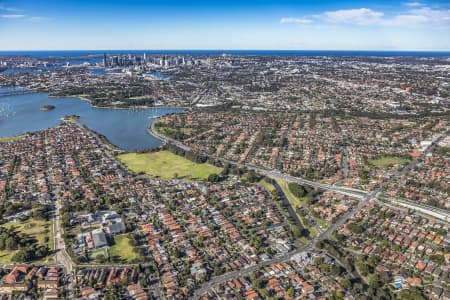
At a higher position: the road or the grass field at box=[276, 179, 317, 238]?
the grass field at box=[276, 179, 317, 238]

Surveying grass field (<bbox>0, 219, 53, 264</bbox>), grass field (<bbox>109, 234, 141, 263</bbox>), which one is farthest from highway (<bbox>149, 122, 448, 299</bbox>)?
grass field (<bbox>0, 219, 53, 264</bbox>)

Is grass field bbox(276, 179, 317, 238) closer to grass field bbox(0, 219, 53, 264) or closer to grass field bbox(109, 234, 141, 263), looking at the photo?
grass field bbox(109, 234, 141, 263)

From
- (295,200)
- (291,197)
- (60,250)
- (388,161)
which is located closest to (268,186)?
(291,197)

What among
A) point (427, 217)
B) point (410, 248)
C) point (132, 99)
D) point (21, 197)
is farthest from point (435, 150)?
point (132, 99)

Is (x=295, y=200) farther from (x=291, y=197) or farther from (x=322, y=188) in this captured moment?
(x=322, y=188)

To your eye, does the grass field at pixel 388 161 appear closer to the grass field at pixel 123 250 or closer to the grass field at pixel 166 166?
the grass field at pixel 166 166
